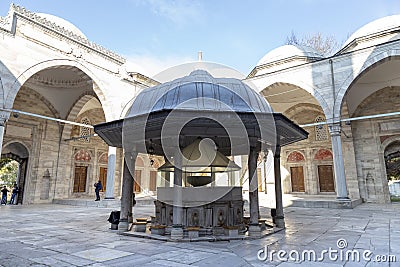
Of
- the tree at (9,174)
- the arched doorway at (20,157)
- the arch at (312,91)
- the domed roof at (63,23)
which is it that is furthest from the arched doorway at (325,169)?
the tree at (9,174)

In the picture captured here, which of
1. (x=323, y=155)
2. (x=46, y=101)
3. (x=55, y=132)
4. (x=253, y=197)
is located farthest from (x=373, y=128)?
(x=46, y=101)

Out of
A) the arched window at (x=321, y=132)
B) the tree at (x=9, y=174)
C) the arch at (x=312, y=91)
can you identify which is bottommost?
the tree at (x=9, y=174)

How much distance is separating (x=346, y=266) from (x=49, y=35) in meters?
13.2

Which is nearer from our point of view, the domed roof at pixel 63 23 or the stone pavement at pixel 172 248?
the stone pavement at pixel 172 248

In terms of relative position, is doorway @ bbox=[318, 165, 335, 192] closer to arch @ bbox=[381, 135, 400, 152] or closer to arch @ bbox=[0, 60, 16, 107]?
arch @ bbox=[381, 135, 400, 152]

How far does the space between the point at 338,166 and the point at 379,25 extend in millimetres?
7705

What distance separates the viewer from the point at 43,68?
10906 millimetres

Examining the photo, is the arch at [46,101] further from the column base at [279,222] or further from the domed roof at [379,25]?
the domed roof at [379,25]

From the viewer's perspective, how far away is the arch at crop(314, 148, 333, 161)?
16.1 metres

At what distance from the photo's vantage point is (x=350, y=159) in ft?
47.6

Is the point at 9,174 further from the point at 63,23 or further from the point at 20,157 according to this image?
the point at 63,23

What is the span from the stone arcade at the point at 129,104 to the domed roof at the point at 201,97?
7.66 meters

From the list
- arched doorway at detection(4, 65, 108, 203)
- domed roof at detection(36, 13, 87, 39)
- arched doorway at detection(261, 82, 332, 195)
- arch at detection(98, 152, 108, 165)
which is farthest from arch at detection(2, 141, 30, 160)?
arched doorway at detection(261, 82, 332, 195)

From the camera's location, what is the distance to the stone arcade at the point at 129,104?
11.0 metres
